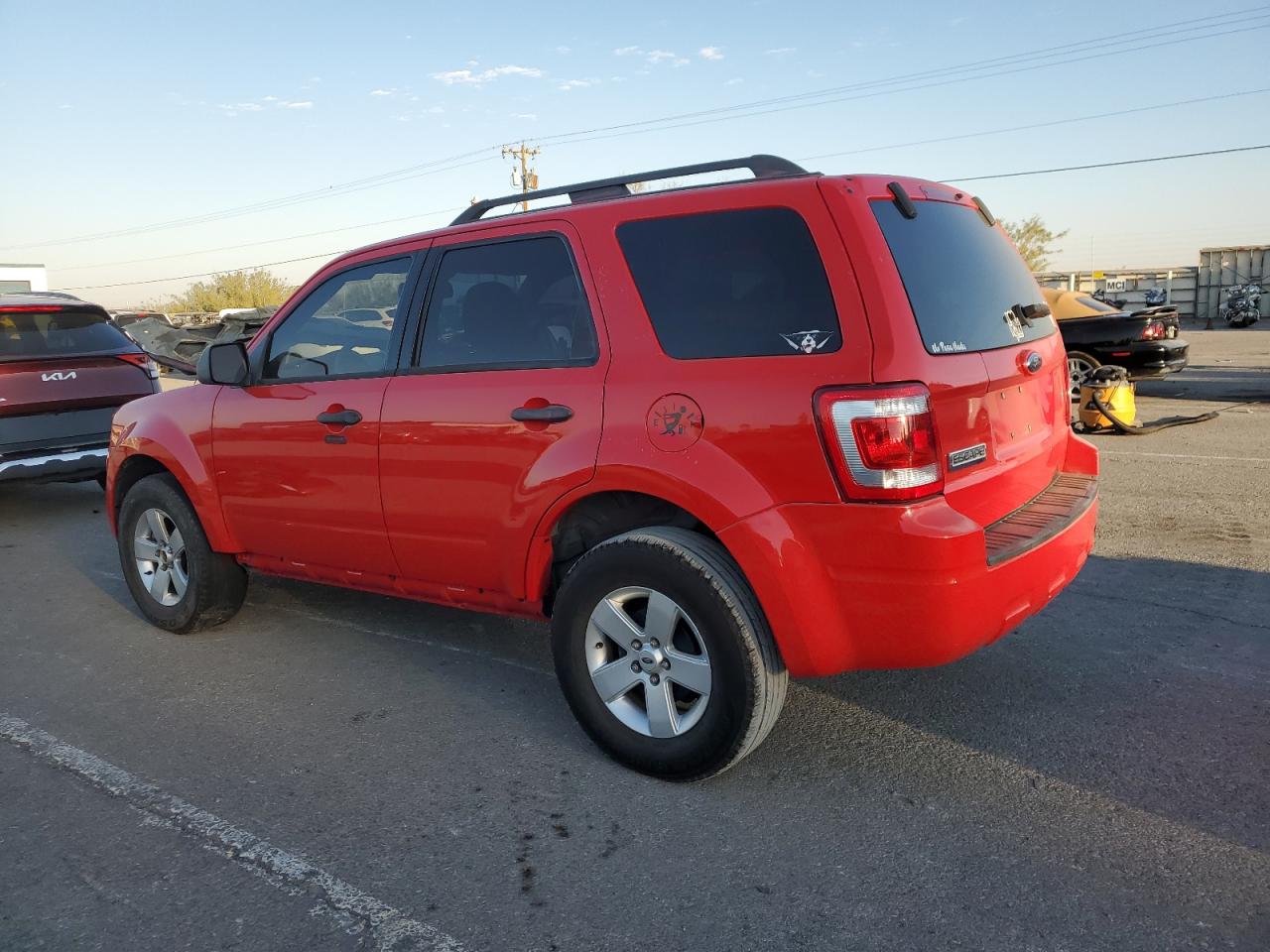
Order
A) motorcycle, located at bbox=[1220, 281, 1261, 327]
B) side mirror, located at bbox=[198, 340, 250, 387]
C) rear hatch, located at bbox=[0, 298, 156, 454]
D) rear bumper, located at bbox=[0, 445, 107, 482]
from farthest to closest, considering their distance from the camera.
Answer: motorcycle, located at bbox=[1220, 281, 1261, 327], rear hatch, located at bbox=[0, 298, 156, 454], rear bumper, located at bbox=[0, 445, 107, 482], side mirror, located at bbox=[198, 340, 250, 387]

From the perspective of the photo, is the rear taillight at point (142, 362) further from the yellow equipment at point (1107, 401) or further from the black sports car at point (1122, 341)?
the black sports car at point (1122, 341)

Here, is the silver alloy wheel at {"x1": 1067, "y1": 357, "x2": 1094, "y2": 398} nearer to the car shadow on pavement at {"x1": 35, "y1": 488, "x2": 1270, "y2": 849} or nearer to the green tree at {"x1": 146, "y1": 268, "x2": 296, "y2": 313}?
the car shadow on pavement at {"x1": 35, "y1": 488, "x2": 1270, "y2": 849}

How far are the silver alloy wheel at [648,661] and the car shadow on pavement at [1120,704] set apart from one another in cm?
51

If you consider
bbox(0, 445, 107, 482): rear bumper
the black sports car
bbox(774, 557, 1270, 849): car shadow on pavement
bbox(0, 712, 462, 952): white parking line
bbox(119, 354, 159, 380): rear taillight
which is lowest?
bbox(774, 557, 1270, 849): car shadow on pavement

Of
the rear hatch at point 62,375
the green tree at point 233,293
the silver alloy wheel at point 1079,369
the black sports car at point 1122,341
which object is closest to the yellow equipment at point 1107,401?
the black sports car at point 1122,341

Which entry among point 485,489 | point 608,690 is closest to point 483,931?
point 608,690

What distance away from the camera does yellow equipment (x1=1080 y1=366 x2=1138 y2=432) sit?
34.4 ft

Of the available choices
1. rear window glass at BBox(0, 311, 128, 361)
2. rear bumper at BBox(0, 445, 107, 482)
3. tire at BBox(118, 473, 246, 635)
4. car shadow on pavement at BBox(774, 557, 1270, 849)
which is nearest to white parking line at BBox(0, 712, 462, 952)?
tire at BBox(118, 473, 246, 635)

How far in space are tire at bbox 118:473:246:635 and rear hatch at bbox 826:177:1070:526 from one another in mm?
3455

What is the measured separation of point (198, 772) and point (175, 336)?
2406 cm

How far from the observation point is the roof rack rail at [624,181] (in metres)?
3.45

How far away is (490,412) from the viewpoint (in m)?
3.62

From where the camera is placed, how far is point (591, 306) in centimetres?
347

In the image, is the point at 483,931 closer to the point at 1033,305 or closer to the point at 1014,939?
the point at 1014,939
